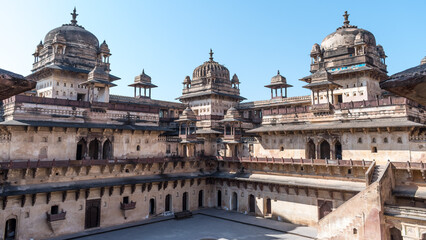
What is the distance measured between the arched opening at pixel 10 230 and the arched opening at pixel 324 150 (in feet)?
80.7

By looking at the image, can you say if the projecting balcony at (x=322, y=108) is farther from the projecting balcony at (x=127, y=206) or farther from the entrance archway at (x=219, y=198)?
the projecting balcony at (x=127, y=206)

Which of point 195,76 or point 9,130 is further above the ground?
point 195,76

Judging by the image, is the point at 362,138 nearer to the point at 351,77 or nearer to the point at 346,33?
the point at 351,77

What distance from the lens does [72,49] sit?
32969 mm

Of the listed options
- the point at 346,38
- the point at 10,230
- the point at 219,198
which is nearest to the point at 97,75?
the point at 10,230

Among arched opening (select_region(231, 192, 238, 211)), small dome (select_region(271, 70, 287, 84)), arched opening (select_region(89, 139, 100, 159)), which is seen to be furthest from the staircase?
arched opening (select_region(89, 139, 100, 159))

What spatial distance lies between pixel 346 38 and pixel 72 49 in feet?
96.7

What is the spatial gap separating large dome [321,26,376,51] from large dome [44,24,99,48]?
86.7 feet

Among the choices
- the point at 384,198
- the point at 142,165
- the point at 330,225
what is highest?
the point at 142,165

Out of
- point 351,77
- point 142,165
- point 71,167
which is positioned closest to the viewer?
point 71,167

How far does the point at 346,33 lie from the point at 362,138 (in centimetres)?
1415

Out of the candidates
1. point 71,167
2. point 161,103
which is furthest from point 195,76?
point 71,167

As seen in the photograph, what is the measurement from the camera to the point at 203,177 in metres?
32.5

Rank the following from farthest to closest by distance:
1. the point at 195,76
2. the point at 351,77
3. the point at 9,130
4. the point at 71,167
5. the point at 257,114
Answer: the point at 195,76, the point at 257,114, the point at 351,77, the point at 71,167, the point at 9,130
